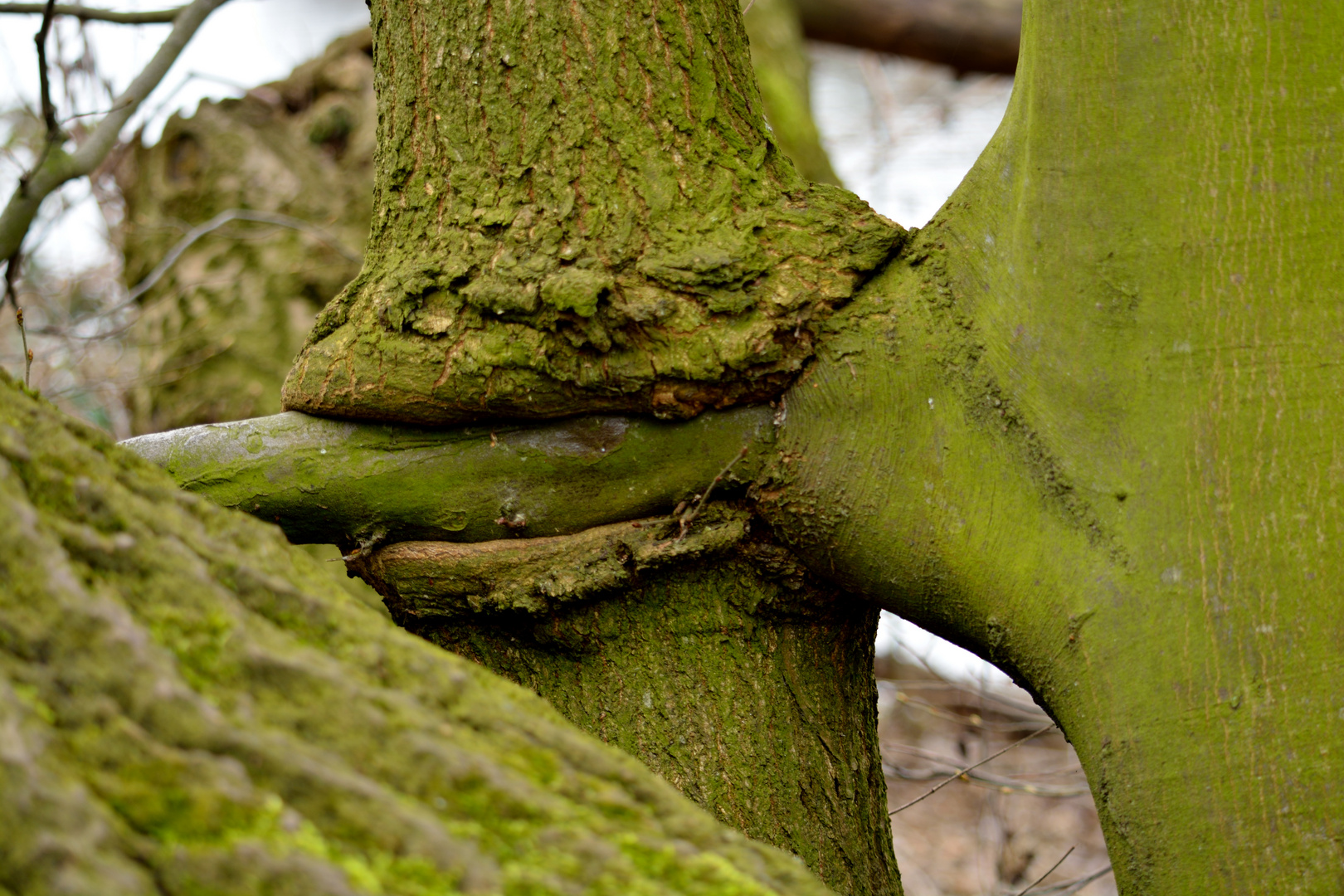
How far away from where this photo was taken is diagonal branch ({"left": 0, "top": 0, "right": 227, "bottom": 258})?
232 cm

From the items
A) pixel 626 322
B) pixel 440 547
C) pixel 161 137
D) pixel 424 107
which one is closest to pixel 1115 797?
pixel 626 322

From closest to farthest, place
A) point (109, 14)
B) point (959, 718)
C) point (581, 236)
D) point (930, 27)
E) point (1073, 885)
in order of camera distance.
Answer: point (581, 236)
point (109, 14)
point (1073, 885)
point (959, 718)
point (930, 27)

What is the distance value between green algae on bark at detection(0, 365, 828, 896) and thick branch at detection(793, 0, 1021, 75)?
5.57 m

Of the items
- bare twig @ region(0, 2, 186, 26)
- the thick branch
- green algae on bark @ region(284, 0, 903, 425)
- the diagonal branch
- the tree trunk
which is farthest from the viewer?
the thick branch

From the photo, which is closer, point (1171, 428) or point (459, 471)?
point (1171, 428)

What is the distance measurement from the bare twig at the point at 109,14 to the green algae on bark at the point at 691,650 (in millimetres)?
1759

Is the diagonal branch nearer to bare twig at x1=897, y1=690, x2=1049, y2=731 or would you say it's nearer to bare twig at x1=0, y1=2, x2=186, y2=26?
bare twig at x1=0, y1=2, x2=186, y2=26

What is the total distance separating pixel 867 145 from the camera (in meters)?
6.95

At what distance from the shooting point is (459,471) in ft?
5.32

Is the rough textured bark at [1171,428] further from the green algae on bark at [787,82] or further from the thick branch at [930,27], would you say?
the thick branch at [930,27]

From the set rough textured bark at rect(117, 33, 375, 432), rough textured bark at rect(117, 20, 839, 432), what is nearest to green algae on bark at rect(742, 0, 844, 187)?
rough textured bark at rect(117, 20, 839, 432)

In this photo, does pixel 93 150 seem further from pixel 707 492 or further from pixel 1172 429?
pixel 1172 429

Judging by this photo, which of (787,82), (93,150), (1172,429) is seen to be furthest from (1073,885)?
(787,82)

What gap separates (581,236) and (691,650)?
676 mm
